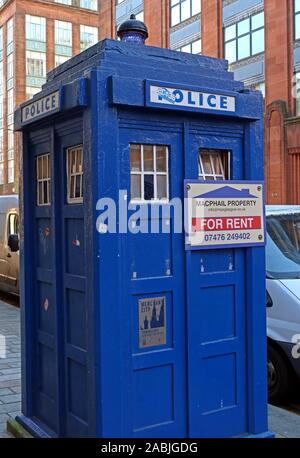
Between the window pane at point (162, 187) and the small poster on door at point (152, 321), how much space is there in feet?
1.99

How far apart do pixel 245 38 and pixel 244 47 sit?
1.48ft

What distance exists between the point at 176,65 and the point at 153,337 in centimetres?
164

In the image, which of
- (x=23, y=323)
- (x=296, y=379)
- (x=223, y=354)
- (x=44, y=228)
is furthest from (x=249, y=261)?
(x=296, y=379)

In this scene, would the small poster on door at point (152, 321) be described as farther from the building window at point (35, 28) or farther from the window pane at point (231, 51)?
the building window at point (35, 28)

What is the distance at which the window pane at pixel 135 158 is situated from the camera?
3.24 m

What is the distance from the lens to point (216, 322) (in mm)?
3508

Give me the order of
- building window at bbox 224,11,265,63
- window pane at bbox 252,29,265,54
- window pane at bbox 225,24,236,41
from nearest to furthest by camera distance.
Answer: window pane at bbox 252,29,265,54
building window at bbox 224,11,265,63
window pane at bbox 225,24,236,41

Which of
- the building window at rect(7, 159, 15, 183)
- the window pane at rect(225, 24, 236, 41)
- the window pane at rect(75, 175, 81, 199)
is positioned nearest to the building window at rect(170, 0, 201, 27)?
the window pane at rect(225, 24, 236, 41)

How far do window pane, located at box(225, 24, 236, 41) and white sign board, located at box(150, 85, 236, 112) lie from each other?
2673 centimetres

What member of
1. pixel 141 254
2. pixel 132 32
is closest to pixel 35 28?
pixel 132 32

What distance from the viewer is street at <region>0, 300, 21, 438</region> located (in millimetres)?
4696

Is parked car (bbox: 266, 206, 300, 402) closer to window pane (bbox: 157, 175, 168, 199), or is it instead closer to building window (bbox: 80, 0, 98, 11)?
window pane (bbox: 157, 175, 168, 199)

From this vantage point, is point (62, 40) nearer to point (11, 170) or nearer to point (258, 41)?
point (11, 170)

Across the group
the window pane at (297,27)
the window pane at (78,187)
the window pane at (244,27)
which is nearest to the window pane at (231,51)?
the window pane at (244,27)
